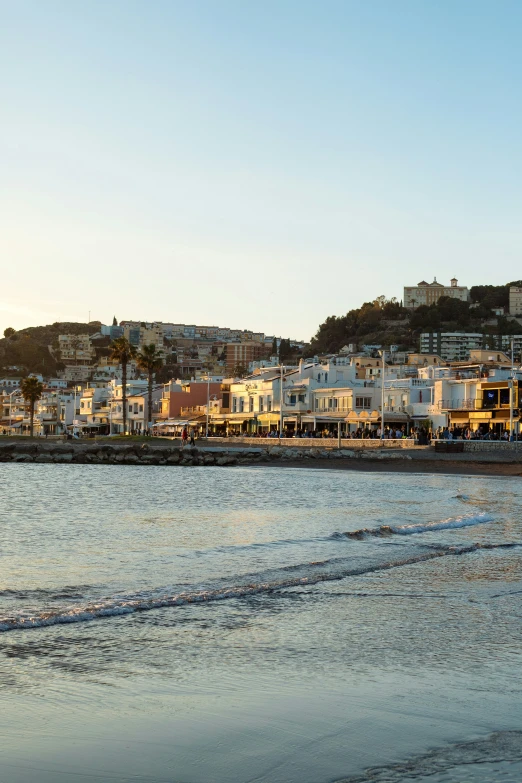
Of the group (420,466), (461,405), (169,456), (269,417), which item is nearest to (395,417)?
(461,405)

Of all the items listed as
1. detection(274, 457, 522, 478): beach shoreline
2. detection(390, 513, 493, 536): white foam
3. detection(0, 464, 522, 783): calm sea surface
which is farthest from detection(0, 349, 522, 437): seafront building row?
detection(0, 464, 522, 783): calm sea surface

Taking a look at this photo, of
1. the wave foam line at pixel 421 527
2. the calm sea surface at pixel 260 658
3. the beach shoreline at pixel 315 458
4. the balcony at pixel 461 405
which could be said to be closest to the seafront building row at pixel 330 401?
the balcony at pixel 461 405

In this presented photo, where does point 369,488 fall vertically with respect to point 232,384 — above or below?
below

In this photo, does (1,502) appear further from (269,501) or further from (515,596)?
(515,596)

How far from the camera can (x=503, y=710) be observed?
20.5 ft

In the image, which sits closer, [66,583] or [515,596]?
[515,596]

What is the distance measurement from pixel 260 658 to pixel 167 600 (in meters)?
2.86

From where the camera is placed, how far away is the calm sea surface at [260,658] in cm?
529

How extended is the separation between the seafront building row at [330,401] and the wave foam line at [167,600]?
194ft

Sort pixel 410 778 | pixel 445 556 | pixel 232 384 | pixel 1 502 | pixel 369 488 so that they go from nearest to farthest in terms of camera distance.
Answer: pixel 410 778 → pixel 445 556 → pixel 1 502 → pixel 369 488 → pixel 232 384

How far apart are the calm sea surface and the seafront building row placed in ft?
191

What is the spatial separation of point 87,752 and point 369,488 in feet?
107

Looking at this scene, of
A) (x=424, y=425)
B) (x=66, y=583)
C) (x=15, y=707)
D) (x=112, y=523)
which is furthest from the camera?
(x=424, y=425)

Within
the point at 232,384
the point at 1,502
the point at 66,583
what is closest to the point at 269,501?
the point at 1,502
